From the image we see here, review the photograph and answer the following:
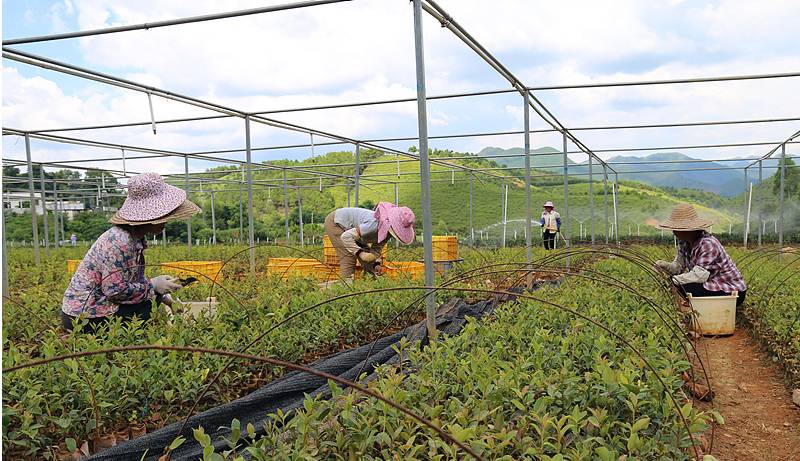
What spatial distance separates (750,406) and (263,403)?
326 centimetres

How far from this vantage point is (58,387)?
2965 mm

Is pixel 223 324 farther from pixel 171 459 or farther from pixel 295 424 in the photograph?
pixel 295 424

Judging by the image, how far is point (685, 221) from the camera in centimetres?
641

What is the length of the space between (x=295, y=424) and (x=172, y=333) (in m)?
1.81

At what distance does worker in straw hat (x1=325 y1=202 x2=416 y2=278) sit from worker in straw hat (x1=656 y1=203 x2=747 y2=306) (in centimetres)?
269

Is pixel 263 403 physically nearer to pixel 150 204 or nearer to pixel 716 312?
pixel 150 204

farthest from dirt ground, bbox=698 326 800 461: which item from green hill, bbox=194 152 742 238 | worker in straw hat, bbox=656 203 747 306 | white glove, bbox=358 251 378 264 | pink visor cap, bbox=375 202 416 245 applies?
green hill, bbox=194 152 742 238

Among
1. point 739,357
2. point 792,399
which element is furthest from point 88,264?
point 739,357

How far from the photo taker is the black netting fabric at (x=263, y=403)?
111 inches

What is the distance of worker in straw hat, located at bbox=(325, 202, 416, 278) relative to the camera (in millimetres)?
7246

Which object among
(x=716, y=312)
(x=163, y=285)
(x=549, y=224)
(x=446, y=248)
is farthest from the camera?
(x=549, y=224)

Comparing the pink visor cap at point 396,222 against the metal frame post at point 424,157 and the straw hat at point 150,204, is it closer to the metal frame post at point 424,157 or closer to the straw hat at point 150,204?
the metal frame post at point 424,157

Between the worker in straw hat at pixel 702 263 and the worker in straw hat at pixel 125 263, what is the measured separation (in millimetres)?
4546

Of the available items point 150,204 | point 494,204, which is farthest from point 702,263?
point 494,204
